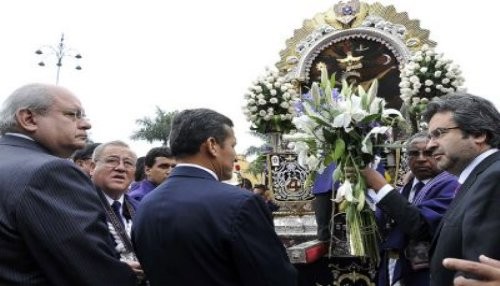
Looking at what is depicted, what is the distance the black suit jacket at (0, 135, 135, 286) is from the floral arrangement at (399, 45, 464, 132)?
507cm

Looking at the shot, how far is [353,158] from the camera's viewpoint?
3986 millimetres

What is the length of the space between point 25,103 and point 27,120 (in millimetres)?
78

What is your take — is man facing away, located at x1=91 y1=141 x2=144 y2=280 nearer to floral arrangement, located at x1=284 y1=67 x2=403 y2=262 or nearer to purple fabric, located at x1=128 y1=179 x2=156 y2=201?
purple fabric, located at x1=128 y1=179 x2=156 y2=201

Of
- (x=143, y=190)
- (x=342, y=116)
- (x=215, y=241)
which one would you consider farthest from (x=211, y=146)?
(x=143, y=190)

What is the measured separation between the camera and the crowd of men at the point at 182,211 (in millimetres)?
2178

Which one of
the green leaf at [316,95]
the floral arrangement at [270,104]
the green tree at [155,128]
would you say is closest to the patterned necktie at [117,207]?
the green leaf at [316,95]

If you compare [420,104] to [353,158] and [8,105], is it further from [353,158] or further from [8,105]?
[8,105]

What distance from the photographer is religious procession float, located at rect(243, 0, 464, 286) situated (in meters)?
3.95

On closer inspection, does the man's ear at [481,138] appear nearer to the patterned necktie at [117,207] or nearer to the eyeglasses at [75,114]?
the eyeglasses at [75,114]

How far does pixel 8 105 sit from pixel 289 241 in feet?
15.3

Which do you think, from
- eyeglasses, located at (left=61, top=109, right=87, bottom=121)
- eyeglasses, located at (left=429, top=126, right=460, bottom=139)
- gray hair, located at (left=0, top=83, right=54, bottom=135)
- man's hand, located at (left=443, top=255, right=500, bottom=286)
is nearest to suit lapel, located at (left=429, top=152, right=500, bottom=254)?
eyeglasses, located at (left=429, top=126, right=460, bottom=139)

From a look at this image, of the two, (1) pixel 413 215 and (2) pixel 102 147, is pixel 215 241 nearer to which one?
(1) pixel 413 215

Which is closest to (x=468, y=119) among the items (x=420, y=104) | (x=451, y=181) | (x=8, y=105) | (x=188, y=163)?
(x=451, y=181)

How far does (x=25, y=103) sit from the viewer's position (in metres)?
2.55
